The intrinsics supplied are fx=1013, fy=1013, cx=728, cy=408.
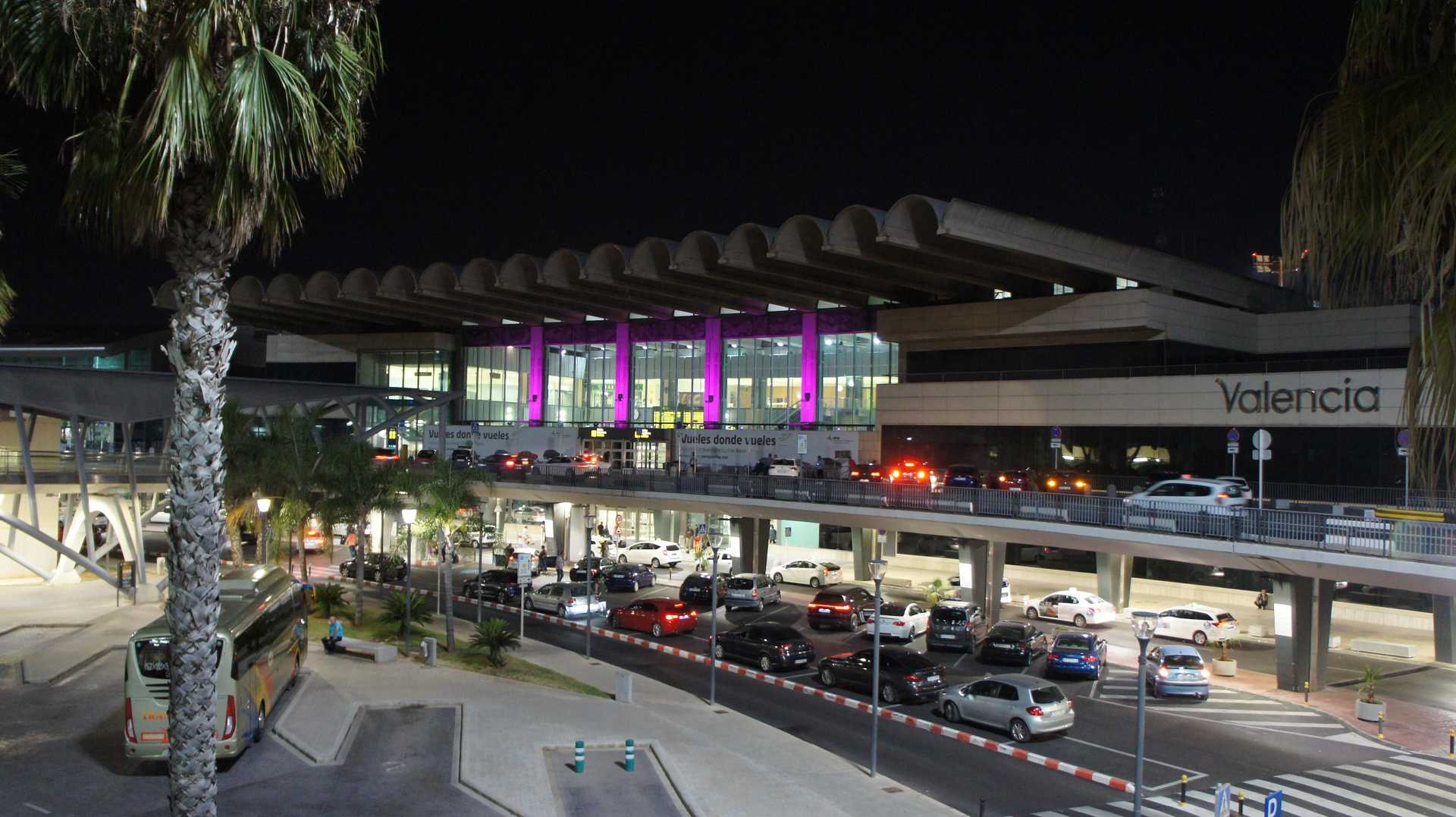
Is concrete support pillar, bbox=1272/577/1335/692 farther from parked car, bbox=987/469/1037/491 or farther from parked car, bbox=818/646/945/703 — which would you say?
parked car, bbox=987/469/1037/491

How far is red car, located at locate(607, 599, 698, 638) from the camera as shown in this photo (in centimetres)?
3466

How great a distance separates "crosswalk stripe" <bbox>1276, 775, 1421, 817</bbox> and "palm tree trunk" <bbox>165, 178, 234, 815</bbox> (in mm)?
18633

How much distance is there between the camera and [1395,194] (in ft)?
17.5

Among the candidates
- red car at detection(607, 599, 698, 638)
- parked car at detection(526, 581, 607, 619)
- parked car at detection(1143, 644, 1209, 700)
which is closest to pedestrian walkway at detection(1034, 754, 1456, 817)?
parked car at detection(1143, 644, 1209, 700)

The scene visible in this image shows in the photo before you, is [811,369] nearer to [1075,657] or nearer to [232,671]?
[1075,657]

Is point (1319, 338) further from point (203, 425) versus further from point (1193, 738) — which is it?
point (203, 425)

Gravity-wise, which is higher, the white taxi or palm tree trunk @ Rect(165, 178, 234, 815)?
palm tree trunk @ Rect(165, 178, 234, 815)

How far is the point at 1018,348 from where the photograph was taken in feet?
163

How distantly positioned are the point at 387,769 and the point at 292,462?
1983cm

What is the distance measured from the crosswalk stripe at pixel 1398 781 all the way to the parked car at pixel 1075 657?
8.04 metres

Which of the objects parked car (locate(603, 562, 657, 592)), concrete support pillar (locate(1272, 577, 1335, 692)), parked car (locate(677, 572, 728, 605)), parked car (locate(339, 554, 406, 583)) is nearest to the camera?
concrete support pillar (locate(1272, 577, 1335, 692))

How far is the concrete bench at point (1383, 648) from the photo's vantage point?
33.7 metres

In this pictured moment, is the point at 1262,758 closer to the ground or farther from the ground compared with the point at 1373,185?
closer to the ground

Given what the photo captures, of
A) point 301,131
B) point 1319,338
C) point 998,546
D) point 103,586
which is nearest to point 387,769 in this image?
point 301,131
